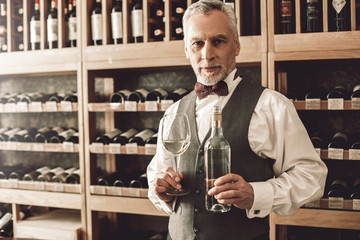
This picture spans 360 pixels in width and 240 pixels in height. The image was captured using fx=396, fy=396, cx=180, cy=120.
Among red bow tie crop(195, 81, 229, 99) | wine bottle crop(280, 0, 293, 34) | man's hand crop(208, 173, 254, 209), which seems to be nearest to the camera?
man's hand crop(208, 173, 254, 209)

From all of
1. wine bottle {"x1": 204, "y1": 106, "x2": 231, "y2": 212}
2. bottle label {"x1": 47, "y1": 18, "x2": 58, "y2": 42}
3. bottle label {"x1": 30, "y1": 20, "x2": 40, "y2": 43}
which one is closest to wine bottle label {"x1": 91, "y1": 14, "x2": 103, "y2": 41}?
bottle label {"x1": 47, "y1": 18, "x2": 58, "y2": 42}

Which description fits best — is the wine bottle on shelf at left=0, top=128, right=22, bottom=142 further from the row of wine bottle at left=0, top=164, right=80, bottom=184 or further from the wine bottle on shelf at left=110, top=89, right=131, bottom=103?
the wine bottle on shelf at left=110, top=89, right=131, bottom=103

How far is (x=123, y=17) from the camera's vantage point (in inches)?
104

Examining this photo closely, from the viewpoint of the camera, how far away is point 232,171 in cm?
145

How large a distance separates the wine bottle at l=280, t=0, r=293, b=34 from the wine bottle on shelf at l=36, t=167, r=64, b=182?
1.95 metres

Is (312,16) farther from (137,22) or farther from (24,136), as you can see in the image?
(24,136)

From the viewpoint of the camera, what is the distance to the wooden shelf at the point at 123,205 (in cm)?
257

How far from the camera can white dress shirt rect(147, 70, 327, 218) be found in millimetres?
1368

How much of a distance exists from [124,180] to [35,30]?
1.29 meters

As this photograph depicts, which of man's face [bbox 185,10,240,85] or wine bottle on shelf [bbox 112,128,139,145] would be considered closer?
man's face [bbox 185,10,240,85]

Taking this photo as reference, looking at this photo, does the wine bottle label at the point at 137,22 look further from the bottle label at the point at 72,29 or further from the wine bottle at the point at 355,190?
the wine bottle at the point at 355,190

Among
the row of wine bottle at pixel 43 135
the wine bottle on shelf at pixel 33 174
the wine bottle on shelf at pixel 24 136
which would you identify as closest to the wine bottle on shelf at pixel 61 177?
the wine bottle on shelf at pixel 33 174

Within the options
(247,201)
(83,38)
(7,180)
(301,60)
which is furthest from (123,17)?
(247,201)

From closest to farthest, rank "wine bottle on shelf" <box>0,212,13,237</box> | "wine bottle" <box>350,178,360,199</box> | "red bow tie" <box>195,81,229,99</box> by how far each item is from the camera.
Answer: "red bow tie" <box>195,81,229,99</box>
"wine bottle" <box>350,178,360,199</box>
"wine bottle on shelf" <box>0,212,13,237</box>
